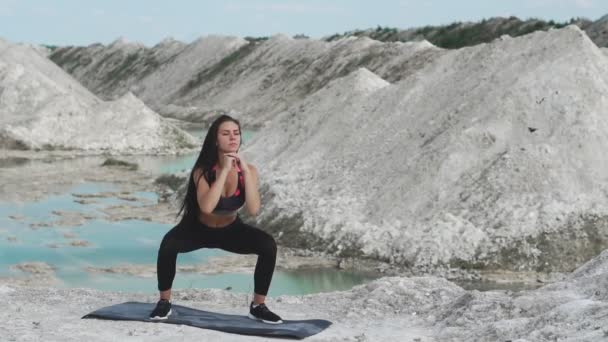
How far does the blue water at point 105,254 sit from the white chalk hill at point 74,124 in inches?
755

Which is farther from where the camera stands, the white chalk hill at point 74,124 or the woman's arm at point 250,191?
the white chalk hill at point 74,124

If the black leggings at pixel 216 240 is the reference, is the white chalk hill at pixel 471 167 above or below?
above

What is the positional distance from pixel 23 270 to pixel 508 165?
11.2 metres

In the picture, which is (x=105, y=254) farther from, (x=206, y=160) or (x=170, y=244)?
(x=206, y=160)

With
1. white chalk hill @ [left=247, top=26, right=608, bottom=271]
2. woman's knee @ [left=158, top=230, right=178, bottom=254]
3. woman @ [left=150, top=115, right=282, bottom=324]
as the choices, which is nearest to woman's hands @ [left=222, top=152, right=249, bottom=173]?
woman @ [left=150, top=115, right=282, bottom=324]

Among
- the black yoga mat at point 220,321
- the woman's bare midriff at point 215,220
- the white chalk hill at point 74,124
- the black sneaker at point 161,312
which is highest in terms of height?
the white chalk hill at point 74,124

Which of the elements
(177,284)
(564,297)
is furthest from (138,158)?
(564,297)

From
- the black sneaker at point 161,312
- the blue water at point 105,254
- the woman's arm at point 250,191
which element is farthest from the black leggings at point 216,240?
the blue water at point 105,254

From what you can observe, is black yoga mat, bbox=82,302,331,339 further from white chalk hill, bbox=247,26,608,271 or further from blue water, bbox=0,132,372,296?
white chalk hill, bbox=247,26,608,271

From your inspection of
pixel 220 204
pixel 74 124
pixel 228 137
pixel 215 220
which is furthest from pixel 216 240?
pixel 74 124

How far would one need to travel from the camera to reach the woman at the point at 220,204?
794cm

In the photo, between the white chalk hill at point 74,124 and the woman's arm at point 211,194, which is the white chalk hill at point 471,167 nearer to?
the woman's arm at point 211,194

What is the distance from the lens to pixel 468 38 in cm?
8769

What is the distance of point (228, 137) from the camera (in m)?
8.01
